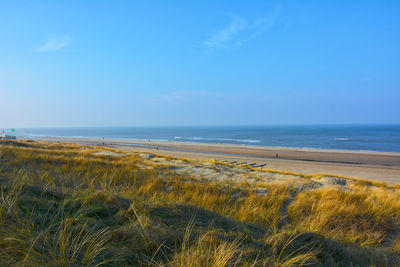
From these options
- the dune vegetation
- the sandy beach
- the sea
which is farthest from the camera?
the sea

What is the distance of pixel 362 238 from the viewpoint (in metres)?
4.36

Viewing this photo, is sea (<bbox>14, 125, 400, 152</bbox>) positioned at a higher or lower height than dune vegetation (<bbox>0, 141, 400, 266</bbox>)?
lower

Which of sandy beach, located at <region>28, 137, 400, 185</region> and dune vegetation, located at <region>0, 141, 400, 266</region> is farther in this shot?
sandy beach, located at <region>28, 137, 400, 185</region>

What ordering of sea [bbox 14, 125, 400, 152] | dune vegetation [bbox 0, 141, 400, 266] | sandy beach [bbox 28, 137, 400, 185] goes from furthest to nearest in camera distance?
sea [bbox 14, 125, 400, 152]
sandy beach [bbox 28, 137, 400, 185]
dune vegetation [bbox 0, 141, 400, 266]

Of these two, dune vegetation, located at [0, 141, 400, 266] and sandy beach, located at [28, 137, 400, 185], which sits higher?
dune vegetation, located at [0, 141, 400, 266]

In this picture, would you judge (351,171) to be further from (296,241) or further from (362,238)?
(296,241)

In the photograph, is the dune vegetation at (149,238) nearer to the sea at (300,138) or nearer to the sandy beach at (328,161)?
the sandy beach at (328,161)

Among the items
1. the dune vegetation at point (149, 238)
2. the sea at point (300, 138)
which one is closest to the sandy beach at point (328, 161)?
the sea at point (300, 138)

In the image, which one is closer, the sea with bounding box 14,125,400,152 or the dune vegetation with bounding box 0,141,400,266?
the dune vegetation with bounding box 0,141,400,266

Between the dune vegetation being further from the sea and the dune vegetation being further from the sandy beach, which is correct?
the sea

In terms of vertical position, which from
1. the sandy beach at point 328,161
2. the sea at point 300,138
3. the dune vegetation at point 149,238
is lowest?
the sandy beach at point 328,161

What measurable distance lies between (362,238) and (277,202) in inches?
86.0

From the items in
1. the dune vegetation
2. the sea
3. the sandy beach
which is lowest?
the sandy beach

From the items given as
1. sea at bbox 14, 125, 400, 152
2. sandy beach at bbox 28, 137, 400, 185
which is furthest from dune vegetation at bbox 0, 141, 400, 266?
sea at bbox 14, 125, 400, 152
